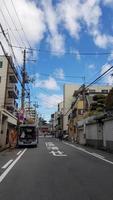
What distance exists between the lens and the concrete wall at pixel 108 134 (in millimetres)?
31767

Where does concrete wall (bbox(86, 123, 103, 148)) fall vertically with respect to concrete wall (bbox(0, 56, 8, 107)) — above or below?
below

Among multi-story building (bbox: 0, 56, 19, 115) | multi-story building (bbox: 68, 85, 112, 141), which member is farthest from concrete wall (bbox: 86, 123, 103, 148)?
multi-story building (bbox: 0, 56, 19, 115)

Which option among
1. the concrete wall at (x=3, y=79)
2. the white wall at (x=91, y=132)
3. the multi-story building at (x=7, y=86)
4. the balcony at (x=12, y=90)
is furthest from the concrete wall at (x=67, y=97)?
Result: the white wall at (x=91, y=132)

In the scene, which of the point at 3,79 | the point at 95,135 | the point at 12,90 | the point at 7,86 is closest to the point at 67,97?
the point at 12,90

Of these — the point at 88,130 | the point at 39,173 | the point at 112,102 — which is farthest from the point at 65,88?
the point at 39,173

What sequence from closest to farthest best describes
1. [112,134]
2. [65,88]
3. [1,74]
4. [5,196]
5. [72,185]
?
[5,196] → [72,185] → [112,134] → [1,74] → [65,88]

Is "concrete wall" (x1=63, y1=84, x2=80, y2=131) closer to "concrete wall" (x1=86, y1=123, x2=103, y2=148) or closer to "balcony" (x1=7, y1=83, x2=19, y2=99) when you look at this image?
"balcony" (x1=7, y1=83, x2=19, y2=99)

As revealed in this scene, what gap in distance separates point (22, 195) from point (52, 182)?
2.46m

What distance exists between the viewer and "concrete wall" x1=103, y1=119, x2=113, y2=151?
31767 mm

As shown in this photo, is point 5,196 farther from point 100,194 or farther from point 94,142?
point 94,142

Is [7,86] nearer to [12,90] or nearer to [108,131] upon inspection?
[12,90]

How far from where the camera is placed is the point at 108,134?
3334cm

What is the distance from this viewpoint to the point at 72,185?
10.6 metres

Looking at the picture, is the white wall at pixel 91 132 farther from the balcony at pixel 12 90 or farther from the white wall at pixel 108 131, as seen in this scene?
the balcony at pixel 12 90
